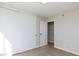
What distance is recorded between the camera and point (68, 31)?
13.4 feet

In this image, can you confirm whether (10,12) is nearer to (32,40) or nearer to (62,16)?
(32,40)

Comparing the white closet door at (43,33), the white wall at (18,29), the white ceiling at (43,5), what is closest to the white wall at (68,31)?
the white ceiling at (43,5)

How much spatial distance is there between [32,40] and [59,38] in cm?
176

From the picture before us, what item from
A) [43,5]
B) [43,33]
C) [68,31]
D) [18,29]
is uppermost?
[43,5]

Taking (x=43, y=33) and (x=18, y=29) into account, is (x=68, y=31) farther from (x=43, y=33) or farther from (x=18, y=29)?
(x=18, y=29)

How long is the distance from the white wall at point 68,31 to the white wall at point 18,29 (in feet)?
5.22

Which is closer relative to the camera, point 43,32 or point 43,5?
point 43,5

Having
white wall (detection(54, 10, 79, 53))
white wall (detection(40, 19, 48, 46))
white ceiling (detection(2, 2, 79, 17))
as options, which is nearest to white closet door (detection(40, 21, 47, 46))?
white wall (detection(40, 19, 48, 46))

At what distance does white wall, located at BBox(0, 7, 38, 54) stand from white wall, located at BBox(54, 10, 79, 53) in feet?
5.22

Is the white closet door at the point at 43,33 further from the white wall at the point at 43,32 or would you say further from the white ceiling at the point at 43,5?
the white ceiling at the point at 43,5

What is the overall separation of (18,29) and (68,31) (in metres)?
2.75

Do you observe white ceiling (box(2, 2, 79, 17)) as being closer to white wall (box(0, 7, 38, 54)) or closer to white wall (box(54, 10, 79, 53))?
white wall (box(0, 7, 38, 54))

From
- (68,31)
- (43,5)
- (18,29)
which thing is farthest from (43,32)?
(43,5)

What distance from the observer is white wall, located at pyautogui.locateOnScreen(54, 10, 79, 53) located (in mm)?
3687
